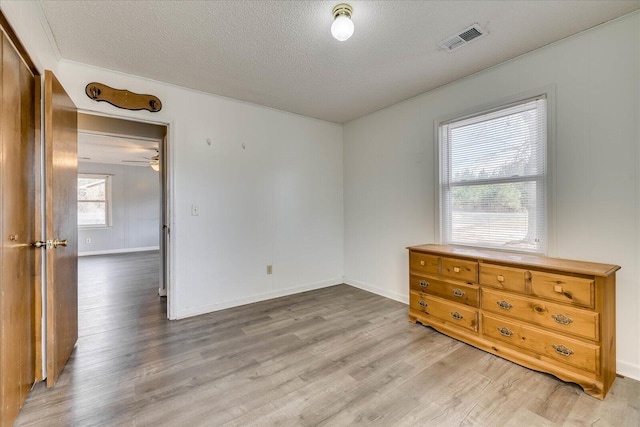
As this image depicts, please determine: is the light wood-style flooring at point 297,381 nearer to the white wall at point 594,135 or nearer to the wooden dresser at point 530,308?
the wooden dresser at point 530,308

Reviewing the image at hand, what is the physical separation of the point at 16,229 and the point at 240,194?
6.75 feet

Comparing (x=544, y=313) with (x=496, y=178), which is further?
(x=496, y=178)

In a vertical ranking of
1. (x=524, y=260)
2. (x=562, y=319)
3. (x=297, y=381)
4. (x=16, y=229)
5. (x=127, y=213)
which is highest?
(x=127, y=213)

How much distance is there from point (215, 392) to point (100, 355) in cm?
119

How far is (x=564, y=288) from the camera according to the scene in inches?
74.5

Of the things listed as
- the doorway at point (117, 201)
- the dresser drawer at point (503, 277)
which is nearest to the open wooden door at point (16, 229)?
the dresser drawer at point (503, 277)

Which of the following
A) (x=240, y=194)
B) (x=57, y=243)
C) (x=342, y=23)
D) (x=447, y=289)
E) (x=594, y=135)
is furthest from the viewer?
(x=240, y=194)

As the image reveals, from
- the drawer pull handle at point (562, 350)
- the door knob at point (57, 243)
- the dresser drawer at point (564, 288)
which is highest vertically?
the door knob at point (57, 243)

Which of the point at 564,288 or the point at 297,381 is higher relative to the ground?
the point at 564,288

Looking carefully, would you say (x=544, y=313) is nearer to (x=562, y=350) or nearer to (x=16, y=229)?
(x=562, y=350)

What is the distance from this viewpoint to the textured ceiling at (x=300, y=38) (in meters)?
1.83

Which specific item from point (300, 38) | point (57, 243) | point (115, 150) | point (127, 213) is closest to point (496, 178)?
point (300, 38)

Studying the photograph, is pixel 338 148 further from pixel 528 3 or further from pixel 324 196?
pixel 528 3

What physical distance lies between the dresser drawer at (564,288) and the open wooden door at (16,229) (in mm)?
3151
